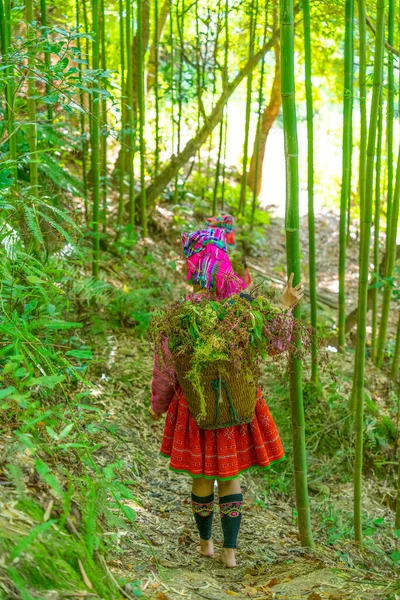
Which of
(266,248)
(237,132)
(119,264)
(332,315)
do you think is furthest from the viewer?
(237,132)

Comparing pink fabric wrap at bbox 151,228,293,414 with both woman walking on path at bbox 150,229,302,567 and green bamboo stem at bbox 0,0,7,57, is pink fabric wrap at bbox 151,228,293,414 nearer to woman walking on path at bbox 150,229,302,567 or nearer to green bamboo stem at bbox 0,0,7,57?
woman walking on path at bbox 150,229,302,567

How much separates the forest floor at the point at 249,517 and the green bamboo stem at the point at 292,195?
0.35 meters

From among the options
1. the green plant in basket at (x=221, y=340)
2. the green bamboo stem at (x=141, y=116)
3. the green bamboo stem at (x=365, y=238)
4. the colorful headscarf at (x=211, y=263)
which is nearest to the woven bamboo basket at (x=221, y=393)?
the green plant in basket at (x=221, y=340)

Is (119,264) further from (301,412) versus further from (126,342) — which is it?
(301,412)

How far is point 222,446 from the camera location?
2424 millimetres

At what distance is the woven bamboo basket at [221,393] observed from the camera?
7.47 ft

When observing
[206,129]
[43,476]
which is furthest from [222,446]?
[206,129]

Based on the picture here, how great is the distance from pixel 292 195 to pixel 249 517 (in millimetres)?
1554

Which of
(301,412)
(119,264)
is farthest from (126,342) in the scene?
(301,412)

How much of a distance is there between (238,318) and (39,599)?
104 centimetres

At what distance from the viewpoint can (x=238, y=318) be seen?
2131mm

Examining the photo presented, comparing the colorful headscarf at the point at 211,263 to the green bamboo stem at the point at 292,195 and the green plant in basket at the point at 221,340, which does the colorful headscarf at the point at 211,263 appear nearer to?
the green plant in basket at the point at 221,340

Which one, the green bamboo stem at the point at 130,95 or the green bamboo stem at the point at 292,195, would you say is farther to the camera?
the green bamboo stem at the point at 130,95

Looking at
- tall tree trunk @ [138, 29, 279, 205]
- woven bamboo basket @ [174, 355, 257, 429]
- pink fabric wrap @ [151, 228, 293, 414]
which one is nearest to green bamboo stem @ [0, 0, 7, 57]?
pink fabric wrap @ [151, 228, 293, 414]
